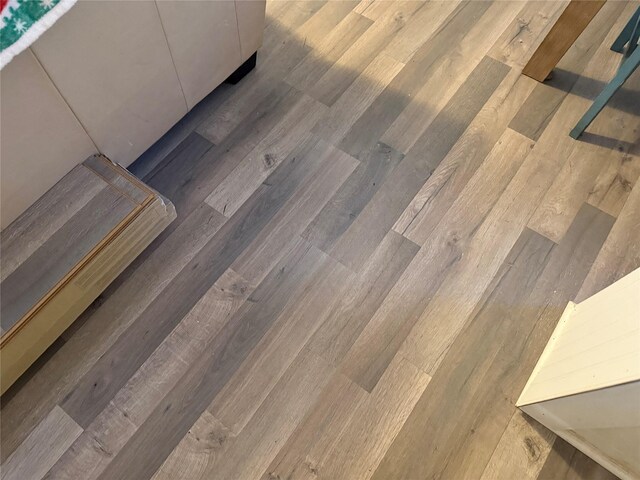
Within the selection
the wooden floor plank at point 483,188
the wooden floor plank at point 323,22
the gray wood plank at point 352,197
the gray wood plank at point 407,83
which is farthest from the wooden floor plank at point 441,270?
the wooden floor plank at point 323,22

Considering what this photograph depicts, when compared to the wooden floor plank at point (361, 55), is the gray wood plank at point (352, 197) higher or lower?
lower

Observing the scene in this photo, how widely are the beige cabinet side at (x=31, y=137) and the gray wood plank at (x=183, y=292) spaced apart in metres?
0.40

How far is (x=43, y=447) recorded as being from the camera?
1099 mm

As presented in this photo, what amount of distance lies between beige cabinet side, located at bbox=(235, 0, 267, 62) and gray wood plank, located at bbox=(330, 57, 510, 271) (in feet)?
1.99

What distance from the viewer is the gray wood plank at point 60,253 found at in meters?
1.01

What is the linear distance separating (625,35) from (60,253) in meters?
1.91

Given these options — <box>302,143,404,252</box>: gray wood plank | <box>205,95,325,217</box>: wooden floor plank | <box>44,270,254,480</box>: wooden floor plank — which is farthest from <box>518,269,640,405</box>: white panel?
<box>205,95,325,217</box>: wooden floor plank

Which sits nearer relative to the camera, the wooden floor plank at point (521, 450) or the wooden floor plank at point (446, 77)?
the wooden floor plank at point (521, 450)

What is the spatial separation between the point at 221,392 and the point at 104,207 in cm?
54

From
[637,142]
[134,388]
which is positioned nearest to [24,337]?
[134,388]

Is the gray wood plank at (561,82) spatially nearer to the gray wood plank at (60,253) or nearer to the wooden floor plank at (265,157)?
the wooden floor plank at (265,157)

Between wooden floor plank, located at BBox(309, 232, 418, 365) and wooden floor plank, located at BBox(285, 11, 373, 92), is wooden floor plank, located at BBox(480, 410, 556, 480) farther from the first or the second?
wooden floor plank, located at BBox(285, 11, 373, 92)

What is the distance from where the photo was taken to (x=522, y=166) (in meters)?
1.48

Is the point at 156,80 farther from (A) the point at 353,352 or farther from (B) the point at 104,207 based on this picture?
(A) the point at 353,352
